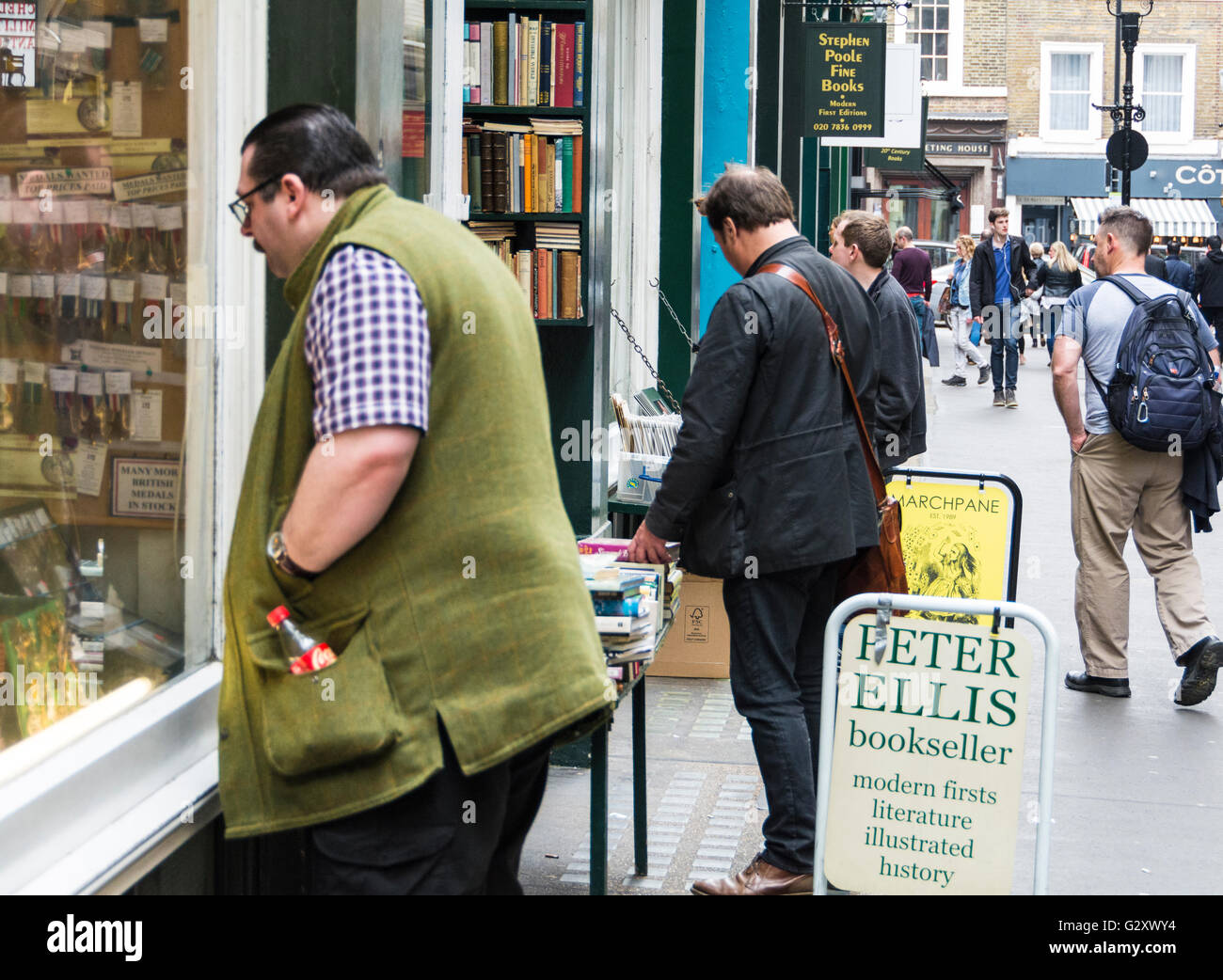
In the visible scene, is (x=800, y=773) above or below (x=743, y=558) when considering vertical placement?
below

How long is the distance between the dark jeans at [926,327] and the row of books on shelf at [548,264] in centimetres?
1405

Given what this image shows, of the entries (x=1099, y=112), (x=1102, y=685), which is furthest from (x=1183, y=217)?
(x=1102, y=685)

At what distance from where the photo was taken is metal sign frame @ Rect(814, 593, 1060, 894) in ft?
11.8

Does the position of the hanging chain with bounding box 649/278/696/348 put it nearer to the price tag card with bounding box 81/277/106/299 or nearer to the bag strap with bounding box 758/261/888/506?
the bag strap with bounding box 758/261/888/506

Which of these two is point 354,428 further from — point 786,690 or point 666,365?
point 666,365

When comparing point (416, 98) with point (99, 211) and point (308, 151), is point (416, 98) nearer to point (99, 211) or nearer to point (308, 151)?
point (99, 211)

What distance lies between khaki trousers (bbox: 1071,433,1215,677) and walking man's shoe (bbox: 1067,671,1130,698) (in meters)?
0.04

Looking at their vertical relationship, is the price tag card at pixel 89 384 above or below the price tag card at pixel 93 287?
below

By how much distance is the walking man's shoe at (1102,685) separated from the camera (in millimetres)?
6840

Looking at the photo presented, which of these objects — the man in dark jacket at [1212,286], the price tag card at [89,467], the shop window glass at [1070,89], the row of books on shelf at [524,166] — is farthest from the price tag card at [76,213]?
the shop window glass at [1070,89]

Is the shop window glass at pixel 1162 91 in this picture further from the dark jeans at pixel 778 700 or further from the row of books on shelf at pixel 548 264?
the dark jeans at pixel 778 700

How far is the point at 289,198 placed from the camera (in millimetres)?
2566
